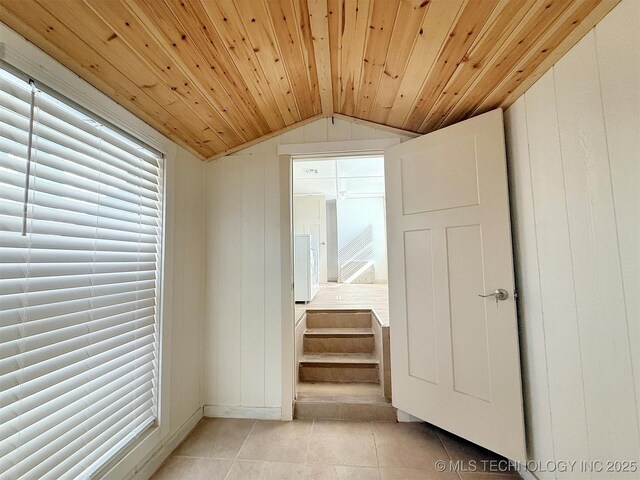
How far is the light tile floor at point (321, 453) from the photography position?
5.19ft

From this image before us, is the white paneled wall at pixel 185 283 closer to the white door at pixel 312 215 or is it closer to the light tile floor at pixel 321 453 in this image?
the light tile floor at pixel 321 453

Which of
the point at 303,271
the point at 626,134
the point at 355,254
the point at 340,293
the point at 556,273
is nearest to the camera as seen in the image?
the point at 626,134

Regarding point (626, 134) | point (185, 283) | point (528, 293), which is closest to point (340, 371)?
point (185, 283)

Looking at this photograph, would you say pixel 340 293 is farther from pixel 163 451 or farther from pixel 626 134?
pixel 626 134

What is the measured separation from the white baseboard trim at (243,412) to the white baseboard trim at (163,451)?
96mm

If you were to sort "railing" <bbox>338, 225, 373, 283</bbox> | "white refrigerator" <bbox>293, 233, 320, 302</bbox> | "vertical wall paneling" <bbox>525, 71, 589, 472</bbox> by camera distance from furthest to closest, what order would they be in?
1. "railing" <bbox>338, 225, 373, 283</bbox>
2. "white refrigerator" <bbox>293, 233, 320, 302</bbox>
3. "vertical wall paneling" <bbox>525, 71, 589, 472</bbox>

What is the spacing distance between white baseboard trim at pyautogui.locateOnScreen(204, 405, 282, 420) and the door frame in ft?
0.27

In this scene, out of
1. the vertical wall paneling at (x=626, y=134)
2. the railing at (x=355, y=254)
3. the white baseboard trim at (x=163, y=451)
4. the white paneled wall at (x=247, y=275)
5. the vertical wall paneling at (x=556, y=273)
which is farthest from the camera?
the railing at (x=355, y=254)

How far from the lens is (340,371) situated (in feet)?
8.27

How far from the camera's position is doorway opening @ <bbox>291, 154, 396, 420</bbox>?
227cm

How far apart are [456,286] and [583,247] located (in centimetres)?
69

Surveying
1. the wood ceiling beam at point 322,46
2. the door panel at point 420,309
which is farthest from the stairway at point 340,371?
Result: the wood ceiling beam at point 322,46

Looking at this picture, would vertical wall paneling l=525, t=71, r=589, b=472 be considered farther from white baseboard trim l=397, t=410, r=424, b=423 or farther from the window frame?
the window frame

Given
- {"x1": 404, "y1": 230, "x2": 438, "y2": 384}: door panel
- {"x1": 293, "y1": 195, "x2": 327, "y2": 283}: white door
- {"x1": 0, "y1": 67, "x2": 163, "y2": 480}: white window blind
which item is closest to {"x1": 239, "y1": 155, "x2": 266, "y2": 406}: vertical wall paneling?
{"x1": 0, "y1": 67, "x2": 163, "y2": 480}: white window blind
